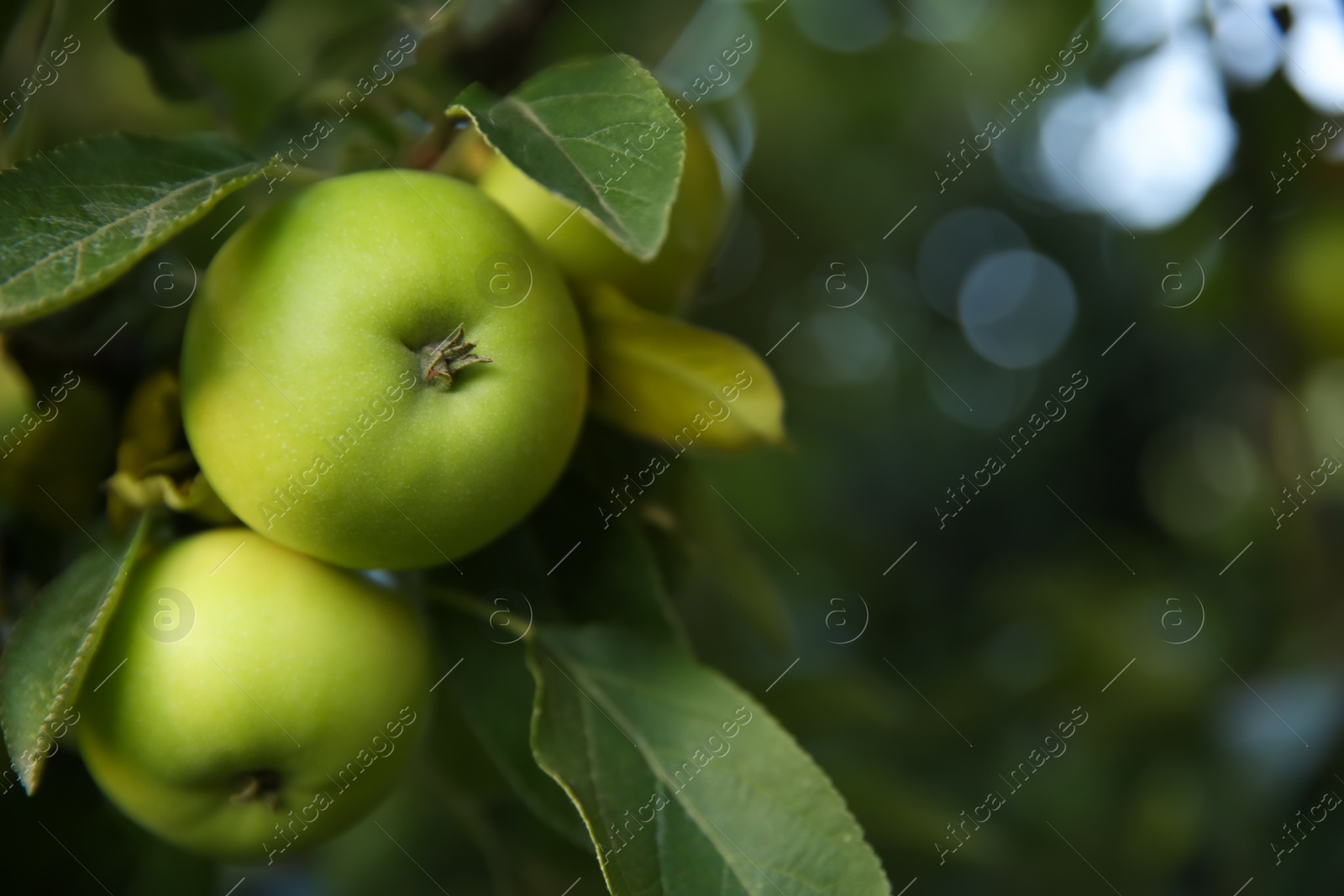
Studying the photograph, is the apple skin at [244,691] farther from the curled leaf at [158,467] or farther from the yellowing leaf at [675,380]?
the yellowing leaf at [675,380]

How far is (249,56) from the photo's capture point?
1.08 meters

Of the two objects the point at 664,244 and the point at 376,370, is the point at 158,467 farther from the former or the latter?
the point at 664,244

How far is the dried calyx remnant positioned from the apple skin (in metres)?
0.14

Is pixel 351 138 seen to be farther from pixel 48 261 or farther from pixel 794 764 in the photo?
pixel 794 764

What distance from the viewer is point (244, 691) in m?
0.53

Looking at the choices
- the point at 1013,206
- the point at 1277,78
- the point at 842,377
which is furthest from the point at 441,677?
the point at 1013,206

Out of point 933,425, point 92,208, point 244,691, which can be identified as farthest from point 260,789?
point 933,425

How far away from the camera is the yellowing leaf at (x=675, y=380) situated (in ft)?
2.01

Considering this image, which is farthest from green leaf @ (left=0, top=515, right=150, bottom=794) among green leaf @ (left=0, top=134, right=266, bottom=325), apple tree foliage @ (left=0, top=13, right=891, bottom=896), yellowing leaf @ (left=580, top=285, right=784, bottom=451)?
yellowing leaf @ (left=580, top=285, right=784, bottom=451)

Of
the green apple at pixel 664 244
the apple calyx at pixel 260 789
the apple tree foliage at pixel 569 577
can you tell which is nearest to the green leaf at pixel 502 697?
the apple tree foliage at pixel 569 577

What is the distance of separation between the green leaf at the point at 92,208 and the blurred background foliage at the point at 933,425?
0.15 m

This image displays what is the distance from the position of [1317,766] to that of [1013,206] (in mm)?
1082

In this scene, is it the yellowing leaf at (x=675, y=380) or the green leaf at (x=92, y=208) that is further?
the yellowing leaf at (x=675, y=380)

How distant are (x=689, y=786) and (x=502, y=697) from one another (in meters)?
→ 0.15
